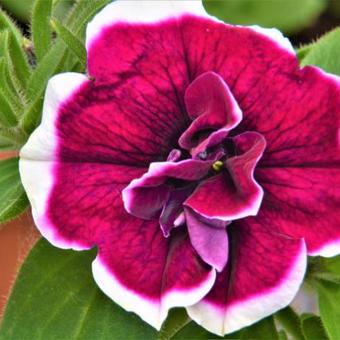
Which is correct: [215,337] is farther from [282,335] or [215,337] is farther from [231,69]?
[231,69]

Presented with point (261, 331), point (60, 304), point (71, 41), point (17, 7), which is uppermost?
point (71, 41)

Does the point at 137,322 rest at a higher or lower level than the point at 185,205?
lower

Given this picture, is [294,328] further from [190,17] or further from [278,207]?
[190,17]

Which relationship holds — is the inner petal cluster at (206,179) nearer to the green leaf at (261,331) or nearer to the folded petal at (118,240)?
the folded petal at (118,240)

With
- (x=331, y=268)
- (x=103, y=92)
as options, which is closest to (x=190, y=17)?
(x=103, y=92)

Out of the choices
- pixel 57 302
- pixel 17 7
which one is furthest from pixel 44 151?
pixel 17 7

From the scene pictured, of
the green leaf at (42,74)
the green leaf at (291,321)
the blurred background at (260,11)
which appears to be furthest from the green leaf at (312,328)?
the blurred background at (260,11)
